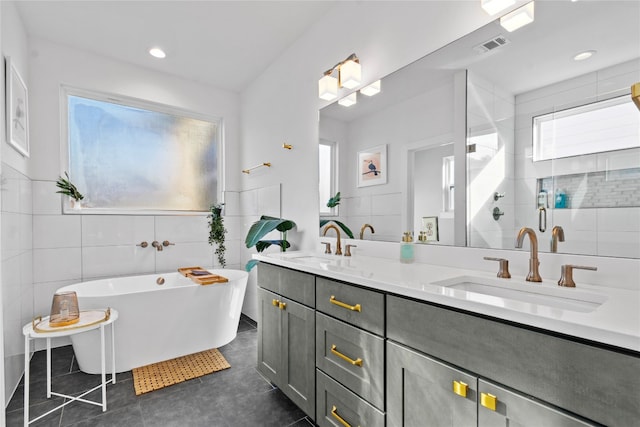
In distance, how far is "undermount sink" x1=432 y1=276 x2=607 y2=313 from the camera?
994 mm

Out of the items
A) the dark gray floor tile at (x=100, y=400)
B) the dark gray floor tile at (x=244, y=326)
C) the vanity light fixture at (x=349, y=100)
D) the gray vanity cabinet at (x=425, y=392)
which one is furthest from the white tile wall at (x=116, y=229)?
the gray vanity cabinet at (x=425, y=392)

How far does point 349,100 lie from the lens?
7.45 feet

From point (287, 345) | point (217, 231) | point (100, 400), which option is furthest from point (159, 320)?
point (217, 231)

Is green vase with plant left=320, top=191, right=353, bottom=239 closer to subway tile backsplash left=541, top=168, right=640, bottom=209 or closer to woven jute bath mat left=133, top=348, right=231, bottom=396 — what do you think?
subway tile backsplash left=541, top=168, right=640, bottom=209

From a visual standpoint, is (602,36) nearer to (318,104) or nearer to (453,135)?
(453,135)

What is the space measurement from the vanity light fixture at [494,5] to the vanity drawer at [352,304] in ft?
4.46

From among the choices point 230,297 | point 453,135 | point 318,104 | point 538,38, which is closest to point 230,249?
point 230,297

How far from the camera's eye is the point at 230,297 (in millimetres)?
2791

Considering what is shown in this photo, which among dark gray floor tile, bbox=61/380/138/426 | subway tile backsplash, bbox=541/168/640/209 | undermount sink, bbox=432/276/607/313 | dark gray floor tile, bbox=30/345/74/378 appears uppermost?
subway tile backsplash, bbox=541/168/640/209

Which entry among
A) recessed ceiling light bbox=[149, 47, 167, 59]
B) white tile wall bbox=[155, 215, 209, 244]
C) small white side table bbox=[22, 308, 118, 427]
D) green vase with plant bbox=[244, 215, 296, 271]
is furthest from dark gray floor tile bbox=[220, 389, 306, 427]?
recessed ceiling light bbox=[149, 47, 167, 59]

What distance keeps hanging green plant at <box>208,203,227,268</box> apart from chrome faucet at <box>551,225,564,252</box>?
3191 mm

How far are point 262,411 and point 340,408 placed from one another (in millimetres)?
686

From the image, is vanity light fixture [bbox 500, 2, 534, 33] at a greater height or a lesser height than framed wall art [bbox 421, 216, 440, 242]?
greater

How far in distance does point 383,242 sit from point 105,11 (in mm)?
2752
